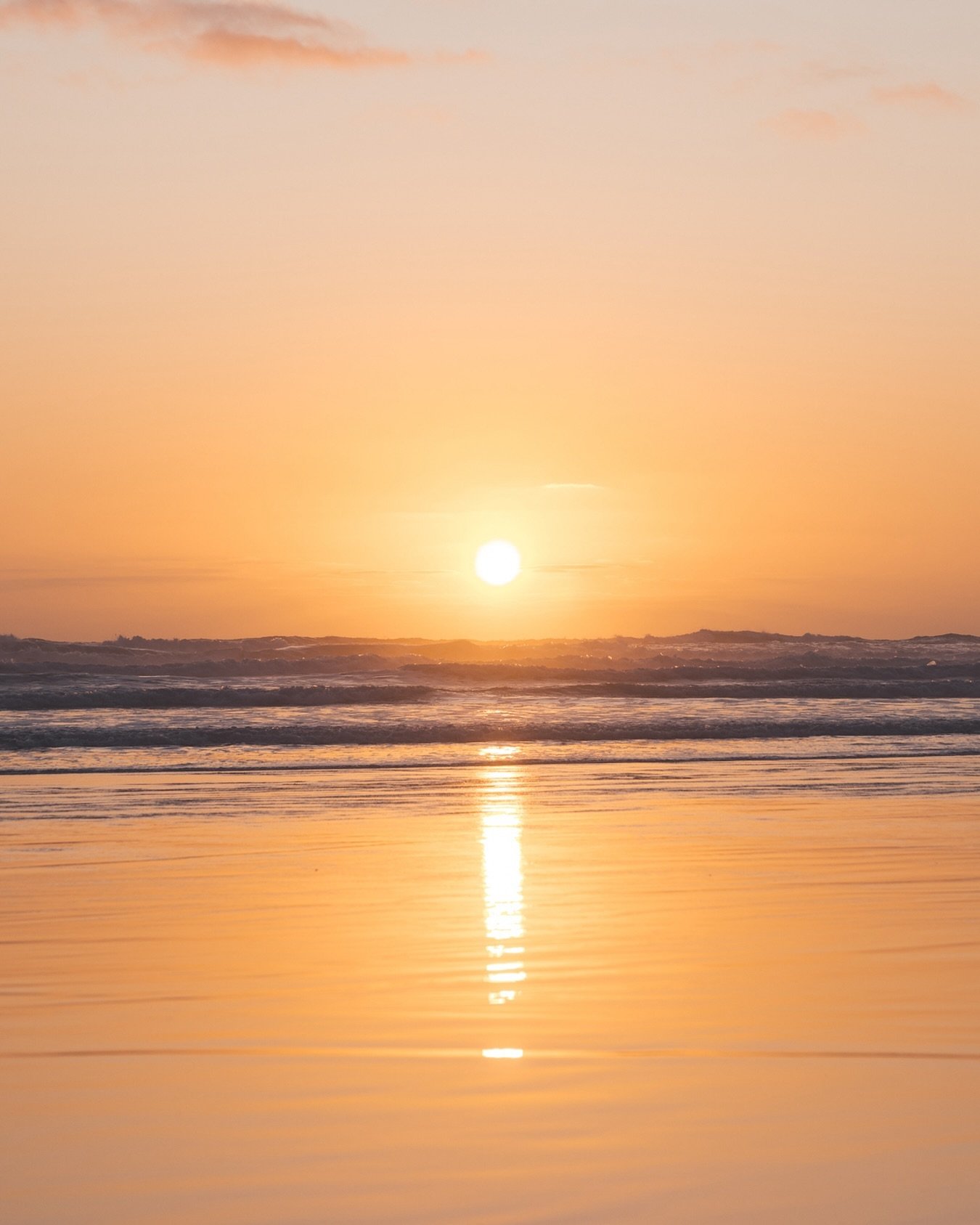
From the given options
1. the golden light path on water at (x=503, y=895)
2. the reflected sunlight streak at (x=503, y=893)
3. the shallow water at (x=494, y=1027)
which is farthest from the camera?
the reflected sunlight streak at (x=503, y=893)

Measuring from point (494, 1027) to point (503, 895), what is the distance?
3136mm

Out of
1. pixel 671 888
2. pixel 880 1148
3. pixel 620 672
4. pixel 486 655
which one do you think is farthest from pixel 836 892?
pixel 486 655

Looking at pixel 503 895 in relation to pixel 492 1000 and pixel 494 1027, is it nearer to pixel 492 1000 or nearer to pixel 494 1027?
pixel 492 1000

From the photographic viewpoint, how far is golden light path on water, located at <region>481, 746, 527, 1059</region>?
614cm

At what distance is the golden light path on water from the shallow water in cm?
3

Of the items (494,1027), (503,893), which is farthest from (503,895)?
(494,1027)

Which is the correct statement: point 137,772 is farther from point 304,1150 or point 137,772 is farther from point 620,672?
point 620,672

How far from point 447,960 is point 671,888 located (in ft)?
7.93

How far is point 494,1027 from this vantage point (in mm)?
5461

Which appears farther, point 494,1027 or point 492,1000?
point 492,1000

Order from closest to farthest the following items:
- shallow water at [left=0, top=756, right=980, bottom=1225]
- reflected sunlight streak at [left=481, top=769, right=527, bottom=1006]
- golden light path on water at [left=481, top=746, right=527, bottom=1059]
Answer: shallow water at [left=0, top=756, right=980, bottom=1225] → golden light path on water at [left=481, top=746, right=527, bottom=1059] → reflected sunlight streak at [left=481, top=769, right=527, bottom=1006]

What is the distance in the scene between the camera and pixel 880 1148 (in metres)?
4.05

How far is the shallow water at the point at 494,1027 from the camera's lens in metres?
3.85

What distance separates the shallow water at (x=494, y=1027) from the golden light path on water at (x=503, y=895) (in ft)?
0.11
